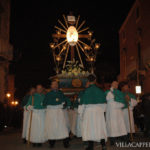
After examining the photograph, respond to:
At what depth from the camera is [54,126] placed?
26.0 ft

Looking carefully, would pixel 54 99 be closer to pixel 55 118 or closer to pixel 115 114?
pixel 55 118

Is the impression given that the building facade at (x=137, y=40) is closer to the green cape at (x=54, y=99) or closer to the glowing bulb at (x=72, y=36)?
the glowing bulb at (x=72, y=36)

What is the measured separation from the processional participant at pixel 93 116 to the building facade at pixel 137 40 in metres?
14.5

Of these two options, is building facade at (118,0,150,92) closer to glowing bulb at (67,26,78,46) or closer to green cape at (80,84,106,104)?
glowing bulb at (67,26,78,46)

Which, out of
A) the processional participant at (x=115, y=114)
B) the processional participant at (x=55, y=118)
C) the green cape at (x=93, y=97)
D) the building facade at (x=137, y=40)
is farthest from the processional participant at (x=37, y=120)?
the building facade at (x=137, y=40)

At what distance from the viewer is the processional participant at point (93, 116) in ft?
22.1

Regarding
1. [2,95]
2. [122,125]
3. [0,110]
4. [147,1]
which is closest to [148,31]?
[147,1]

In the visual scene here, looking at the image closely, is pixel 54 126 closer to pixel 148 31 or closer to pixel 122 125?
pixel 122 125

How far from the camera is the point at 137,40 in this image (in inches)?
970

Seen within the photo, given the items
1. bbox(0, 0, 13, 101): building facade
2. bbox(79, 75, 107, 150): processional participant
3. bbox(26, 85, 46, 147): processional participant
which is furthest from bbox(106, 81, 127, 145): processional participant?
bbox(0, 0, 13, 101): building facade

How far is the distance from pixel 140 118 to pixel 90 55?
12.3ft

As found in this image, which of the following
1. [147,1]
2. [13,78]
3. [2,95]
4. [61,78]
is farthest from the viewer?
[13,78]

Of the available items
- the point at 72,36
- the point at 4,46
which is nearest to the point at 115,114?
the point at 72,36

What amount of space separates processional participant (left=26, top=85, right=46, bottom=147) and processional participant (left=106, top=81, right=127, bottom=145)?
2063 millimetres
